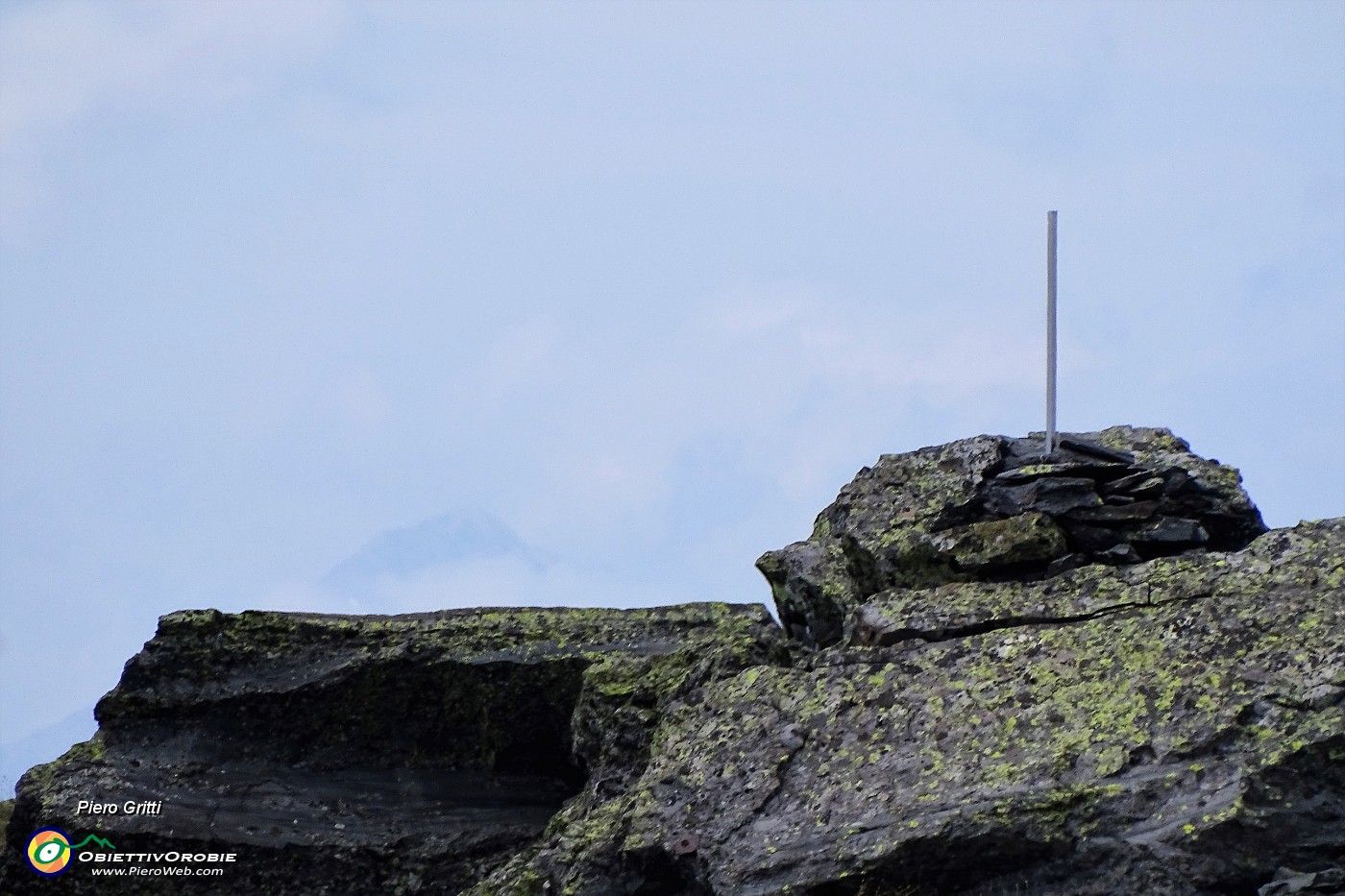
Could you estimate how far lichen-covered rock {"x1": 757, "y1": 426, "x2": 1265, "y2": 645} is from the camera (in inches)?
688

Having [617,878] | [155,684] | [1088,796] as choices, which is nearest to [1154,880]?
[1088,796]

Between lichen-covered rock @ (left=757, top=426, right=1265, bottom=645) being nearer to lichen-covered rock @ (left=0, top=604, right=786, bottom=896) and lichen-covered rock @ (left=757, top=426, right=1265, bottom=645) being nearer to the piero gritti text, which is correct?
lichen-covered rock @ (left=0, top=604, right=786, bottom=896)

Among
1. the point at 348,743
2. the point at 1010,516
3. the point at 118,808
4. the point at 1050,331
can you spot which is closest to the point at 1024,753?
the point at 1010,516

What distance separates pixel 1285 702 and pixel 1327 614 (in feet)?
4.78

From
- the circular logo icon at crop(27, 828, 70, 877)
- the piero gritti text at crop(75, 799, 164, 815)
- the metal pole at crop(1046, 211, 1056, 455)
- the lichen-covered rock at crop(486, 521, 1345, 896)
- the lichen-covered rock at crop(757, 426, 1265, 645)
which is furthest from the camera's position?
the piero gritti text at crop(75, 799, 164, 815)

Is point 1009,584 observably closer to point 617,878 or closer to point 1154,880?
point 1154,880

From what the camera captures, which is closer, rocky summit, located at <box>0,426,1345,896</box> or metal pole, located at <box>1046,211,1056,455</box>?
rocky summit, located at <box>0,426,1345,896</box>

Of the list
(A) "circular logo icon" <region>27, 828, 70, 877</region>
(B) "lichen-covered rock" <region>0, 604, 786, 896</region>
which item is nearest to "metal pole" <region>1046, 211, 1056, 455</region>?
(B) "lichen-covered rock" <region>0, 604, 786, 896</region>

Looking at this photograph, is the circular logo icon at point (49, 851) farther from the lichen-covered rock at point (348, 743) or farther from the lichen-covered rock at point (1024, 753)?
the lichen-covered rock at point (1024, 753)

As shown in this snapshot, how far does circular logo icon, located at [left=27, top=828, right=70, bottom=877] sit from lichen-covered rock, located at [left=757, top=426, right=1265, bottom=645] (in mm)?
10827

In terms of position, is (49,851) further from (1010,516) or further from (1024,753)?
(1010,516)

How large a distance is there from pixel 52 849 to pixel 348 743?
4.27 metres

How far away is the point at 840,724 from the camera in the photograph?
1603cm

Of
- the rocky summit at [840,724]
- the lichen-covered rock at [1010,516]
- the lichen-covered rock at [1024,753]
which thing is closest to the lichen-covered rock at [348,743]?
the rocky summit at [840,724]
